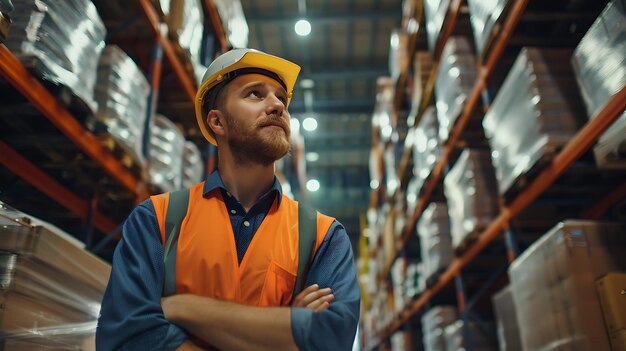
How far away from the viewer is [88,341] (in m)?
2.74

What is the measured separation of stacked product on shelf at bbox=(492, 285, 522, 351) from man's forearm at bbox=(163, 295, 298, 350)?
3.24 m

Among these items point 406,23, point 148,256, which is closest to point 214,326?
point 148,256

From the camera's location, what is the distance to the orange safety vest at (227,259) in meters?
1.65

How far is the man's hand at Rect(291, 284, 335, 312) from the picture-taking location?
1593 millimetres

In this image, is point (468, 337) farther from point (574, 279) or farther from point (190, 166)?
point (190, 166)

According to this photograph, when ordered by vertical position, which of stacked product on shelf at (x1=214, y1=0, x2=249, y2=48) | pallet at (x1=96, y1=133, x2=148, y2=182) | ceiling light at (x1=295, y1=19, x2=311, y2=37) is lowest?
pallet at (x1=96, y1=133, x2=148, y2=182)

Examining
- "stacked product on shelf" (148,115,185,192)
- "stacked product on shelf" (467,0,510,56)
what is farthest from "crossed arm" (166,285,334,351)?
"stacked product on shelf" (467,0,510,56)

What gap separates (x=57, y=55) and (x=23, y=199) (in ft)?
7.18

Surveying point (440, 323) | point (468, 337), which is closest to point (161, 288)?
point (468, 337)

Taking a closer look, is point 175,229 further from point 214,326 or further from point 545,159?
point 545,159

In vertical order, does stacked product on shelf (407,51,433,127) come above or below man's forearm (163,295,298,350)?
above

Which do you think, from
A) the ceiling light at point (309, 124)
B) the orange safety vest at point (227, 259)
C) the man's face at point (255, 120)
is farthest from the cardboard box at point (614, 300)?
the ceiling light at point (309, 124)

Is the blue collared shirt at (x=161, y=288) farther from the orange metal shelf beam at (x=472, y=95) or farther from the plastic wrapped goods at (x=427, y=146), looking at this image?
the plastic wrapped goods at (x=427, y=146)

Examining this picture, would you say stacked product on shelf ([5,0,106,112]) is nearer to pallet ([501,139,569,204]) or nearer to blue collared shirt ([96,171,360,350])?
blue collared shirt ([96,171,360,350])
